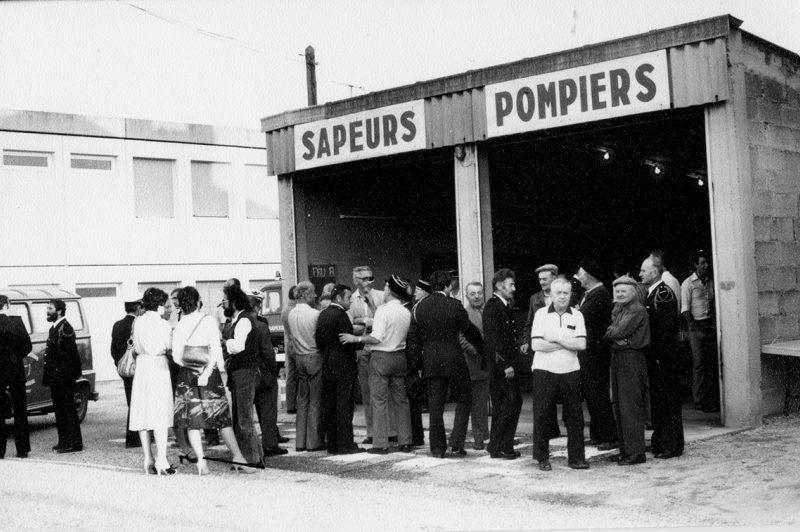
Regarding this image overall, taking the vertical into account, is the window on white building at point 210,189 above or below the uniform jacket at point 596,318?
above

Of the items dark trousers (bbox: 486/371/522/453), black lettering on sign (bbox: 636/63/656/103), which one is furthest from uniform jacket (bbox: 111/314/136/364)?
black lettering on sign (bbox: 636/63/656/103)

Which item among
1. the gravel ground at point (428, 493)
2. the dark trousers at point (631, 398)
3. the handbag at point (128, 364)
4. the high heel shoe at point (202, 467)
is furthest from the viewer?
the handbag at point (128, 364)

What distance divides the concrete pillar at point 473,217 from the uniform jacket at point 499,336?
3.06 m

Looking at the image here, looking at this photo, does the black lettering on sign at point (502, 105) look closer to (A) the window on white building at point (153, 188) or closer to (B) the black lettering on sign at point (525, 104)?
(B) the black lettering on sign at point (525, 104)

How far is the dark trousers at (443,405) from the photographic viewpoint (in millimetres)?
9703

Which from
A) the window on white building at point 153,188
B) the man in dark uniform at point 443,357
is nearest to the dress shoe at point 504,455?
the man in dark uniform at point 443,357

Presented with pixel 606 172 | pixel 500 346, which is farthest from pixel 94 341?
pixel 500 346

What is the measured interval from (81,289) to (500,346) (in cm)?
1805

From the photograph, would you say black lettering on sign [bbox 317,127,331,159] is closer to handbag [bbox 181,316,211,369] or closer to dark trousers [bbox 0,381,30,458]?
dark trousers [bbox 0,381,30,458]

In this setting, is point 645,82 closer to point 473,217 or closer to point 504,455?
point 473,217

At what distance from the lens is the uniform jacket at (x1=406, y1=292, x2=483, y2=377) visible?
32.0 ft

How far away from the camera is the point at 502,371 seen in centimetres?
957

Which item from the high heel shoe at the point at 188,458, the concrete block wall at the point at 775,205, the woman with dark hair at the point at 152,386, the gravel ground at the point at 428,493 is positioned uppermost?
the concrete block wall at the point at 775,205

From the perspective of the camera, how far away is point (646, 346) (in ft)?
29.7
